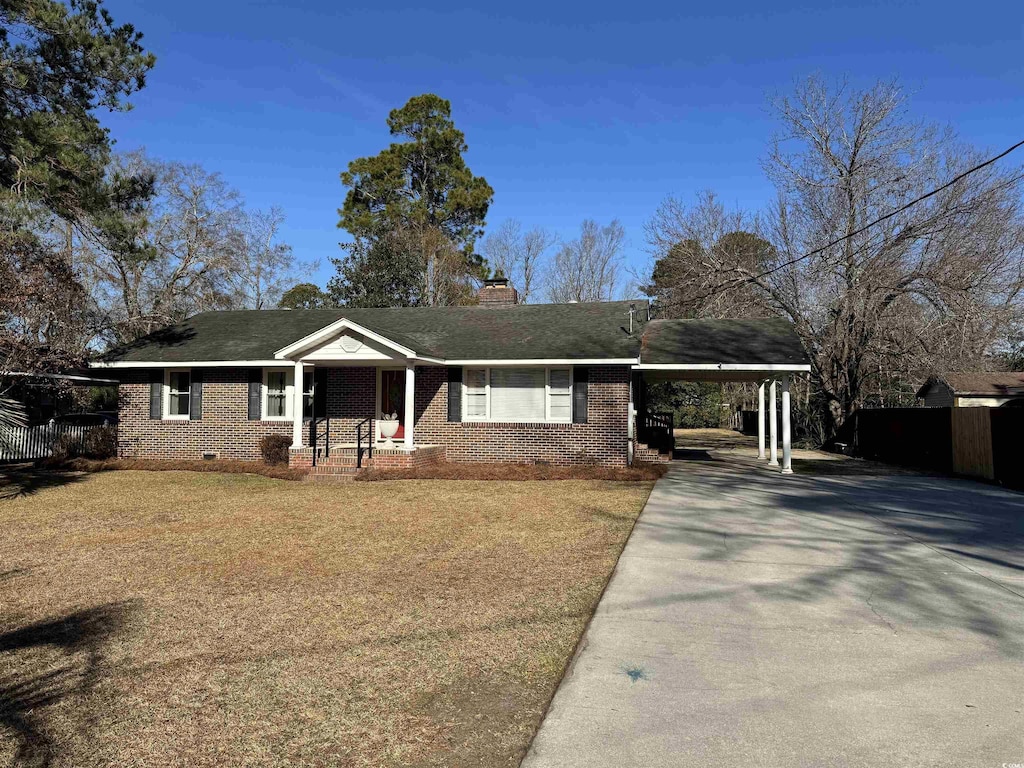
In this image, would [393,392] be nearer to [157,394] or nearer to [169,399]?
[169,399]

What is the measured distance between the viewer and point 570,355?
52.1 ft

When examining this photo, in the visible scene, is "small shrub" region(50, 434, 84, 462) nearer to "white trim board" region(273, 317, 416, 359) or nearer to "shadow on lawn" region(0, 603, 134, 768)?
"white trim board" region(273, 317, 416, 359)

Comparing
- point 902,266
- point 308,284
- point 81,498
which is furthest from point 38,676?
point 308,284

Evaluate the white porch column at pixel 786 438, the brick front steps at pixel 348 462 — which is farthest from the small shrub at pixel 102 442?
the white porch column at pixel 786 438

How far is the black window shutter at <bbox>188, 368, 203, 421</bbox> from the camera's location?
17.9 metres

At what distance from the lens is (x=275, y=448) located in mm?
16609

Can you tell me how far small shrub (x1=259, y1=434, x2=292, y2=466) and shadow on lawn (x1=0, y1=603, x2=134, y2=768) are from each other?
1130 cm

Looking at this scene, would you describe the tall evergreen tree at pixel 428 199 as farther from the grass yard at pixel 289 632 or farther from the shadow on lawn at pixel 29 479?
the grass yard at pixel 289 632

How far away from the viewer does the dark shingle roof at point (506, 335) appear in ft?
54.1

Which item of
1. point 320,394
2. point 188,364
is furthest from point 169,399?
point 320,394

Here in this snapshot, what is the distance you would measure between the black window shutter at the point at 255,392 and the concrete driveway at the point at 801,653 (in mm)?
11856

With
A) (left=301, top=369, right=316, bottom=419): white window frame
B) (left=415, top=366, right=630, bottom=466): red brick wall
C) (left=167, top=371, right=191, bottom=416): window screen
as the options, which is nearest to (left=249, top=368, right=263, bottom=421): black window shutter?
(left=301, top=369, right=316, bottom=419): white window frame

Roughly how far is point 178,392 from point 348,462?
6.37 metres

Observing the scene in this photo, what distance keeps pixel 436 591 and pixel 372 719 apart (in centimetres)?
235
